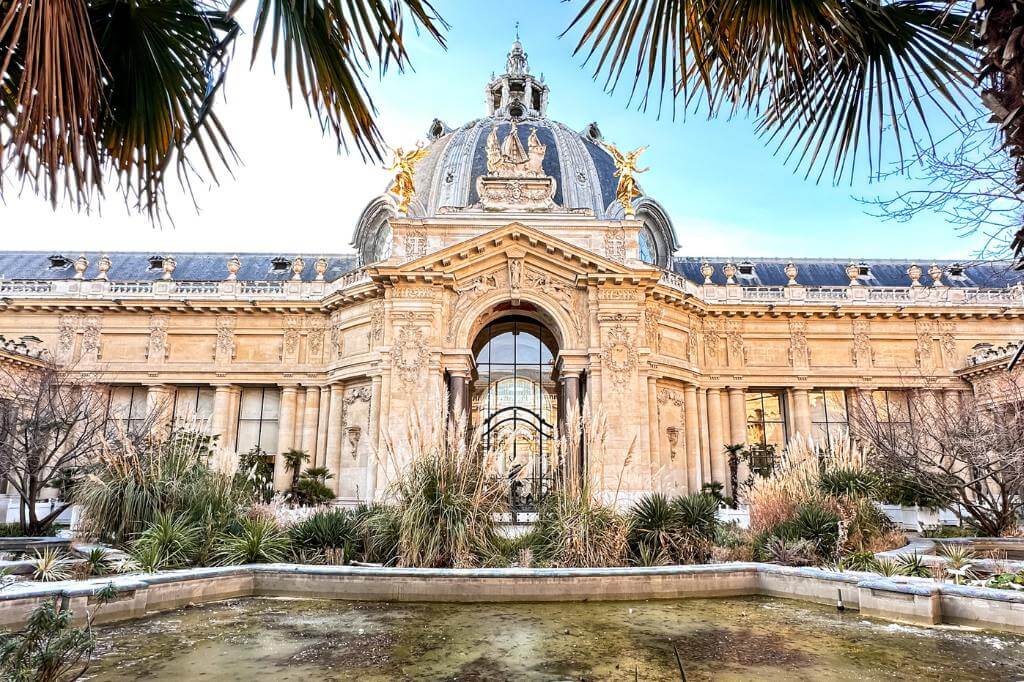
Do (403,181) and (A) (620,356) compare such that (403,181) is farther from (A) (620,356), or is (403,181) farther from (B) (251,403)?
(B) (251,403)

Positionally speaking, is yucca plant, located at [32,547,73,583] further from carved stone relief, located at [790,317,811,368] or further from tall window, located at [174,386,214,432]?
carved stone relief, located at [790,317,811,368]

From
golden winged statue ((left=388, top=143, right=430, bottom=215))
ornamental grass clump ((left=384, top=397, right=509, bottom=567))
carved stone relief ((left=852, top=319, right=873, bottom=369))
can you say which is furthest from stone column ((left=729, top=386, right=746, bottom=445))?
ornamental grass clump ((left=384, top=397, right=509, bottom=567))

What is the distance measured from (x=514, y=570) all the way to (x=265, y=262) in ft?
114

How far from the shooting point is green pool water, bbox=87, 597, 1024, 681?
5.82m

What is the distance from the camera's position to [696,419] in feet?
101

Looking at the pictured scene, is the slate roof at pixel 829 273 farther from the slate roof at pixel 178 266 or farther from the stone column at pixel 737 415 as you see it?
the slate roof at pixel 178 266

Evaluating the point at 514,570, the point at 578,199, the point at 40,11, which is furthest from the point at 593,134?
the point at 40,11

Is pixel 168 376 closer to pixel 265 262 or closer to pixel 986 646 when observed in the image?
pixel 265 262

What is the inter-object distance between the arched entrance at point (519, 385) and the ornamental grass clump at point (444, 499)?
1783 centimetres

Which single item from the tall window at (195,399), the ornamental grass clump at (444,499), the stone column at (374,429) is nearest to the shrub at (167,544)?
the ornamental grass clump at (444,499)

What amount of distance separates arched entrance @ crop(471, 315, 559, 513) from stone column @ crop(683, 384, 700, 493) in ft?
20.4

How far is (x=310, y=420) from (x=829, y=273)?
31760 mm

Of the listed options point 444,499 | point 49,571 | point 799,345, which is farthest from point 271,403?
point 799,345

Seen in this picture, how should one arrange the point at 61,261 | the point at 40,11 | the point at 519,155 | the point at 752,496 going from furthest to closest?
the point at 61,261
the point at 519,155
the point at 752,496
the point at 40,11
